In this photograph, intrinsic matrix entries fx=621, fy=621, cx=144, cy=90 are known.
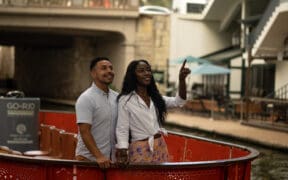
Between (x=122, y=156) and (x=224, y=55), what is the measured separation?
27.5m

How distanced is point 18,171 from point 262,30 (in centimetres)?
1992

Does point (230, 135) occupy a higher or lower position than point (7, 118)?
lower

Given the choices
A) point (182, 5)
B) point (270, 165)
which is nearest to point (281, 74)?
point (182, 5)

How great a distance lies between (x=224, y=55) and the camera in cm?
3256

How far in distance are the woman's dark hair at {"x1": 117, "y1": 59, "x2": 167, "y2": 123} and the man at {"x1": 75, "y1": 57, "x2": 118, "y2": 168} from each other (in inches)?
5.9

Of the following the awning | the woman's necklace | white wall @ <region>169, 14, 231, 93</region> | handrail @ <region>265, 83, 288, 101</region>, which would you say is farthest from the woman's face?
white wall @ <region>169, 14, 231, 93</region>

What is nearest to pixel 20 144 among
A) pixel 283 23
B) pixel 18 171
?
pixel 18 171

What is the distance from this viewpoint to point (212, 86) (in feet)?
110

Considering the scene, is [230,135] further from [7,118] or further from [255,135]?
[7,118]

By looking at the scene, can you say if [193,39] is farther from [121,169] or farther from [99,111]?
[121,169]

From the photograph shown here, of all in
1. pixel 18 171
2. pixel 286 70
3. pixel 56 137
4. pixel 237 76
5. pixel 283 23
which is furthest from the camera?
pixel 237 76

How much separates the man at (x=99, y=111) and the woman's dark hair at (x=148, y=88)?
0.49 ft

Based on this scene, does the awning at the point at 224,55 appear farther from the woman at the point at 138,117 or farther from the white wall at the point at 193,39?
the woman at the point at 138,117

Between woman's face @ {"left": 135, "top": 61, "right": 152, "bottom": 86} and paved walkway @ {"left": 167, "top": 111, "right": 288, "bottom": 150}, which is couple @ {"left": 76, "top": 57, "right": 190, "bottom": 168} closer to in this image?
woman's face @ {"left": 135, "top": 61, "right": 152, "bottom": 86}
